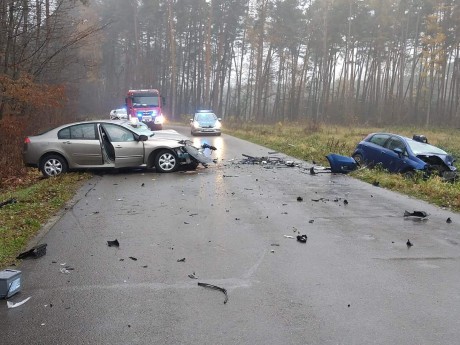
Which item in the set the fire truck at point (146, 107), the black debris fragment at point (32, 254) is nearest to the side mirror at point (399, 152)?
the black debris fragment at point (32, 254)

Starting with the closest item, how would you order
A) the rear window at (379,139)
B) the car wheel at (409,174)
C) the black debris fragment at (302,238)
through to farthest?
the black debris fragment at (302,238)
the car wheel at (409,174)
the rear window at (379,139)

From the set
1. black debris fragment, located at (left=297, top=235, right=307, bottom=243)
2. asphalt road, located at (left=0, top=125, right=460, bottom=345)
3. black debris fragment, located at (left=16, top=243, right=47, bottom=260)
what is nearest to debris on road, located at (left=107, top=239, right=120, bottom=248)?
asphalt road, located at (left=0, top=125, right=460, bottom=345)

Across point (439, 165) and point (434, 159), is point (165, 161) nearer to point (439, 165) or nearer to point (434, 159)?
point (434, 159)

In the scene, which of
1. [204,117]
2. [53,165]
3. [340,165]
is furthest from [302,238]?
[204,117]

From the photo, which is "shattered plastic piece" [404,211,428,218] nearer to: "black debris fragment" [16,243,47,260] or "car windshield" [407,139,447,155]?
"car windshield" [407,139,447,155]

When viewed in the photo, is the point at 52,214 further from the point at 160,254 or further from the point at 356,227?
the point at 356,227

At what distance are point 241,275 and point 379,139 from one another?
40.5ft

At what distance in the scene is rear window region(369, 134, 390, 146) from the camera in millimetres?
15789

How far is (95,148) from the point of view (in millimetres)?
13062

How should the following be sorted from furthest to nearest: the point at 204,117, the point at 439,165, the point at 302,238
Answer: the point at 204,117
the point at 439,165
the point at 302,238

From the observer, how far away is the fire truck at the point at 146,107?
32969 millimetres

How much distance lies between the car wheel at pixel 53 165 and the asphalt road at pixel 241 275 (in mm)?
3886

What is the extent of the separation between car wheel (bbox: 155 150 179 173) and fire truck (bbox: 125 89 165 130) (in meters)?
19.6

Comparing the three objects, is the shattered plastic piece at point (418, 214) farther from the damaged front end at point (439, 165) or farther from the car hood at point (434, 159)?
the car hood at point (434, 159)
